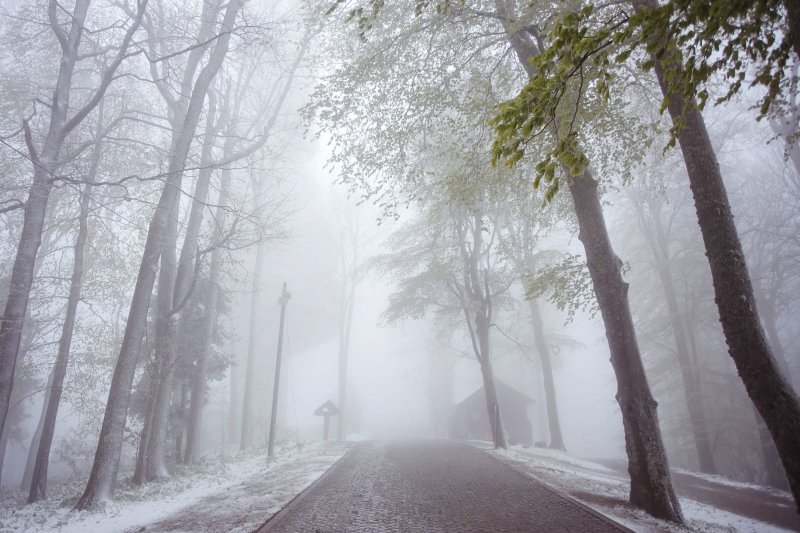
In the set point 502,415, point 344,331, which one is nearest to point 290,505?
point 502,415

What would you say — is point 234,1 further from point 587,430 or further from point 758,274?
point 587,430

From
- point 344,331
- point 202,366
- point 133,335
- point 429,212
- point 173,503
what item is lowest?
point 173,503

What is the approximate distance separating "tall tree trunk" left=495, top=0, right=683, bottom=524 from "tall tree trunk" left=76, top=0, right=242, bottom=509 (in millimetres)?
7107

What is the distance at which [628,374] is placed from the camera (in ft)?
20.9

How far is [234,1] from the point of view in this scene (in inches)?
460

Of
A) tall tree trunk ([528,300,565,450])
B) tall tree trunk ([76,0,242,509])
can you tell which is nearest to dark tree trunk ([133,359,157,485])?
tall tree trunk ([76,0,242,509])

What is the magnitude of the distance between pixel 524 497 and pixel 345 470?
4636mm

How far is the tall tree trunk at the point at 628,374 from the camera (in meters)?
5.77

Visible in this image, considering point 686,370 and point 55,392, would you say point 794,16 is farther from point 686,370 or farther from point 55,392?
point 686,370

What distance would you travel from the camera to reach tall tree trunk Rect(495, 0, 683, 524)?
5770mm

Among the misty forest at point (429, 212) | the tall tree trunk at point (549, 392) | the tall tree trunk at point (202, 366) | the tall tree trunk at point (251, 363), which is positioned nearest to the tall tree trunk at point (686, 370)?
the misty forest at point (429, 212)

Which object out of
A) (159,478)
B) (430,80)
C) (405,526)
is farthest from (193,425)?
(430,80)

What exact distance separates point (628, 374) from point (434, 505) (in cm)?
359

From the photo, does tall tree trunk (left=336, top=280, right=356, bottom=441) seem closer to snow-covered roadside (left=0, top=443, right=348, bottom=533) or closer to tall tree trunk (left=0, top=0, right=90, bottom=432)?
snow-covered roadside (left=0, top=443, right=348, bottom=533)
